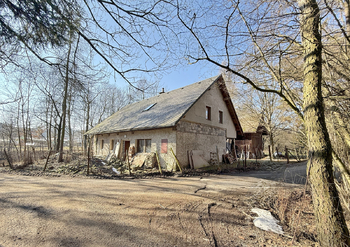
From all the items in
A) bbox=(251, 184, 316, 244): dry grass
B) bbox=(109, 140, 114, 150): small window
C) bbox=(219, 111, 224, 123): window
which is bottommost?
bbox=(251, 184, 316, 244): dry grass

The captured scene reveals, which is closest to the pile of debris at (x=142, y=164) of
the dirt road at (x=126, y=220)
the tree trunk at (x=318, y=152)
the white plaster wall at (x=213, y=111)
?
the white plaster wall at (x=213, y=111)

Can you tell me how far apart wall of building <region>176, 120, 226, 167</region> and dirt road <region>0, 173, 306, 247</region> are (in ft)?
18.6

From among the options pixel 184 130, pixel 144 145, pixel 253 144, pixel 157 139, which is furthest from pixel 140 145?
pixel 253 144

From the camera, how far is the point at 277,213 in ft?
13.1

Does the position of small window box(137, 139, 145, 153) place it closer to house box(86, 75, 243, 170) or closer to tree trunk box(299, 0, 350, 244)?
house box(86, 75, 243, 170)

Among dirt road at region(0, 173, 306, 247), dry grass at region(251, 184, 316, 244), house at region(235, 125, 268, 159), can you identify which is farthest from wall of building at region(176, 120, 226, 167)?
house at region(235, 125, 268, 159)

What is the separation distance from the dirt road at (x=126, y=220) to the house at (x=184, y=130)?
5688 millimetres

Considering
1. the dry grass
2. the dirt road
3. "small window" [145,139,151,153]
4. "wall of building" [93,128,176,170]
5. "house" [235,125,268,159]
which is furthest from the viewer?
"house" [235,125,268,159]

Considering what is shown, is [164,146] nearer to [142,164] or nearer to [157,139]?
[157,139]

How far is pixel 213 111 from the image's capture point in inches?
555

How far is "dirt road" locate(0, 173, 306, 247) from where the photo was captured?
9.25 feet

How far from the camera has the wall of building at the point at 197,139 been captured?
10.7 meters

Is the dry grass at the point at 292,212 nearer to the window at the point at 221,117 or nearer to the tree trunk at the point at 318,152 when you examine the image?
the tree trunk at the point at 318,152

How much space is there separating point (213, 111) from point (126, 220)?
38.8ft
